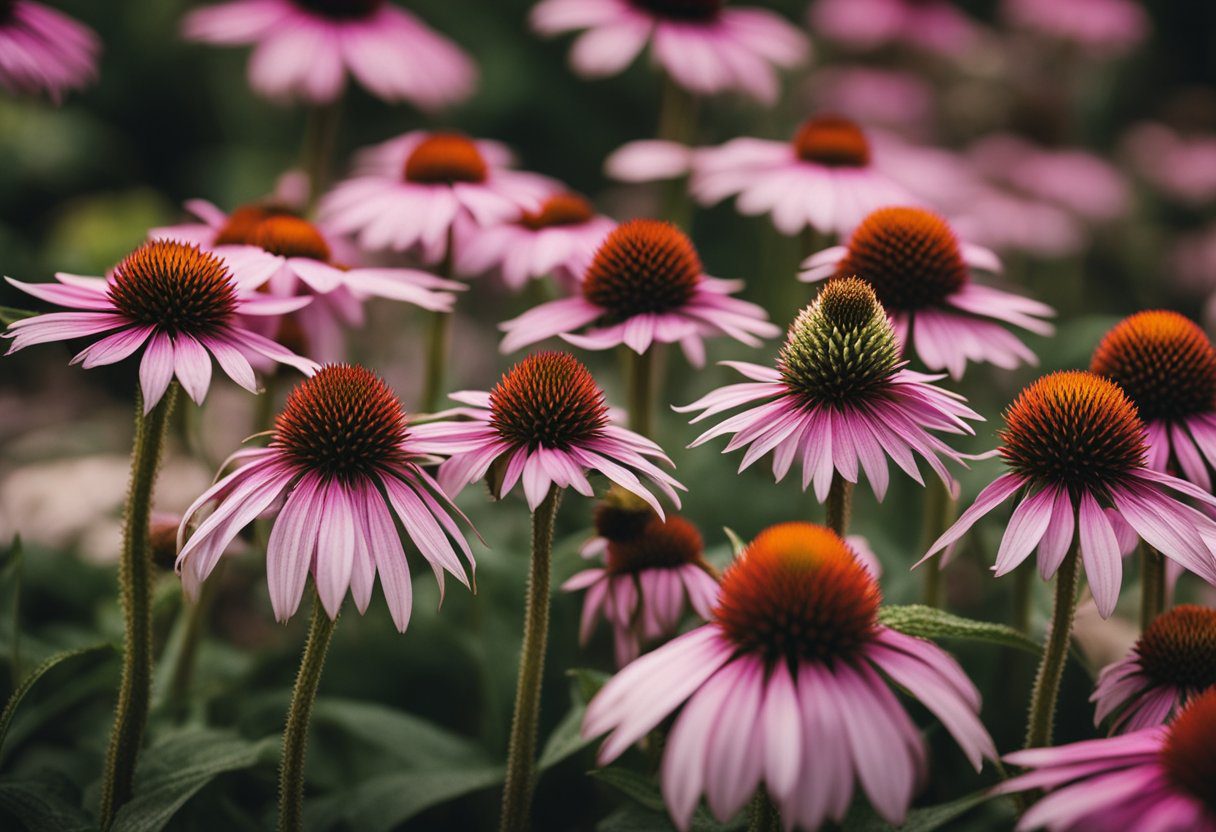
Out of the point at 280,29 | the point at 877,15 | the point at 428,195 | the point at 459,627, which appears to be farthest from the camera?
the point at 877,15

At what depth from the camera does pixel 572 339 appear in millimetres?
1196

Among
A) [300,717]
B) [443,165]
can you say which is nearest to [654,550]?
[300,717]

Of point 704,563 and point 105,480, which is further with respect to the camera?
A: point 105,480

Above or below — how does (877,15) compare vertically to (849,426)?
above

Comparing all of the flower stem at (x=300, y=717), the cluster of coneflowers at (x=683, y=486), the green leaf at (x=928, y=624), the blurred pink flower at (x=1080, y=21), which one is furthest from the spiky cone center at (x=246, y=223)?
the blurred pink flower at (x=1080, y=21)

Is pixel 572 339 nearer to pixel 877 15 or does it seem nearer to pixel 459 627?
pixel 459 627

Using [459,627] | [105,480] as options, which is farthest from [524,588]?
[105,480]

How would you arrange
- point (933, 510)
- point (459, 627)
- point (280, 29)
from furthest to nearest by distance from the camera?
point (280, 29)
point (459, 627)
point (933, 510)

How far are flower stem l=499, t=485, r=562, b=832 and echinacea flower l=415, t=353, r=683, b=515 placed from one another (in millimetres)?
49

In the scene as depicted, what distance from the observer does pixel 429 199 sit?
1541 millimetres

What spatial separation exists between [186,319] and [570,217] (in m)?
0.67

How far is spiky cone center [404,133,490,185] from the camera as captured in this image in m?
1.60

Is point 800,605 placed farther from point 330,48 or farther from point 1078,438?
point 330,48

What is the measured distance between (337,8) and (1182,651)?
1784mm
